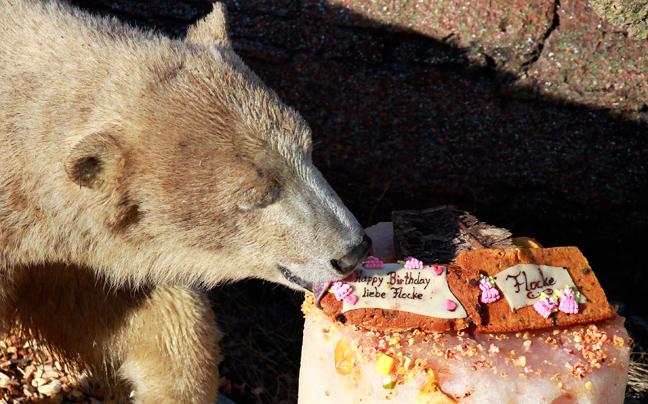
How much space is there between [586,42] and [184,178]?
216cm

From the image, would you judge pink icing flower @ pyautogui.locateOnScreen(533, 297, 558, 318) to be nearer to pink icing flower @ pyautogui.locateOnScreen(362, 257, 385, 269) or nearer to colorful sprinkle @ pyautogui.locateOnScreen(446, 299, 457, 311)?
colorful sprinkle @ pyautogui.locateOnScreen(446, 299, 457, 311)

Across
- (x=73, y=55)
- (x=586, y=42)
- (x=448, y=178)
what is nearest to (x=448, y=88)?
(x=448, y=178)

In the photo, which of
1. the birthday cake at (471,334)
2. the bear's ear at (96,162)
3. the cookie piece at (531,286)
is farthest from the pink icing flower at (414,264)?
the bear's ear at (96,162)

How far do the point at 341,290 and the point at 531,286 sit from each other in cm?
68

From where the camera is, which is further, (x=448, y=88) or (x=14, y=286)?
(x=448, y=88)

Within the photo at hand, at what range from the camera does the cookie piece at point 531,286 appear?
6.88 ft

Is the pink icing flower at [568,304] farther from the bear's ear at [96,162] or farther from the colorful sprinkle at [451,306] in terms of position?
the bear's ear at [96,162]

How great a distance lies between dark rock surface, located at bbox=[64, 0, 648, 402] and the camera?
121 inches

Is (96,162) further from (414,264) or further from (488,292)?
(488,292)

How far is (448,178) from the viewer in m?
3.37

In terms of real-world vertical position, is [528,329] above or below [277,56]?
below

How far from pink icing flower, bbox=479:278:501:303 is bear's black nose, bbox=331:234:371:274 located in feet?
1.42

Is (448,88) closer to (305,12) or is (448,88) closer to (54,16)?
(305,12)

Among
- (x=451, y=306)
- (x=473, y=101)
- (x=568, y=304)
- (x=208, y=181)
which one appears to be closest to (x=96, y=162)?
(x=208, y=181)
